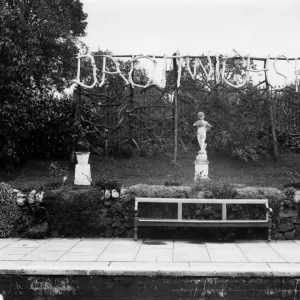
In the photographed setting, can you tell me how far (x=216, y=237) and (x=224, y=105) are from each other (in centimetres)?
484

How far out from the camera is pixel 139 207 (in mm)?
8188

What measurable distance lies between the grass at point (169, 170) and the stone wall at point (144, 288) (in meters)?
4.40

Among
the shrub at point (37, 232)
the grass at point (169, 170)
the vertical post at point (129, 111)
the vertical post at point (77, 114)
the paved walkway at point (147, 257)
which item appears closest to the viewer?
the paved walkway at point (147, 257)

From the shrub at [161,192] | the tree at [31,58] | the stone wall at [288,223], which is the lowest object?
the stone wall at [288,223]

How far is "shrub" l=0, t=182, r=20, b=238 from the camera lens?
7.89m

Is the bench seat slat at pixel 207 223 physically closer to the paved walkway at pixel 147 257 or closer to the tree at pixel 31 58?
the paved walkway at pixel 147 257

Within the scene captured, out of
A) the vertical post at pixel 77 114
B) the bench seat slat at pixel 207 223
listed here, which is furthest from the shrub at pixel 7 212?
the vertical post at pixel 77 114

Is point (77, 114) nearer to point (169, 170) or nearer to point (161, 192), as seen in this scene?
point (169, 170)

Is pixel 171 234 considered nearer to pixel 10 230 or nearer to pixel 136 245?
pixel 136 245

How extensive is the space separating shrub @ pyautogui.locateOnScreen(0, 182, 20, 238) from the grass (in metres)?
1.68

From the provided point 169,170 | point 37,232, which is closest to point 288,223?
point 169,170

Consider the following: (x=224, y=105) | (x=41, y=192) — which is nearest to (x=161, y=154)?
(x=224, y=105)

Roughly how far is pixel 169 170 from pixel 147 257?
16.4 feet

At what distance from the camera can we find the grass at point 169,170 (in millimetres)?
10109
